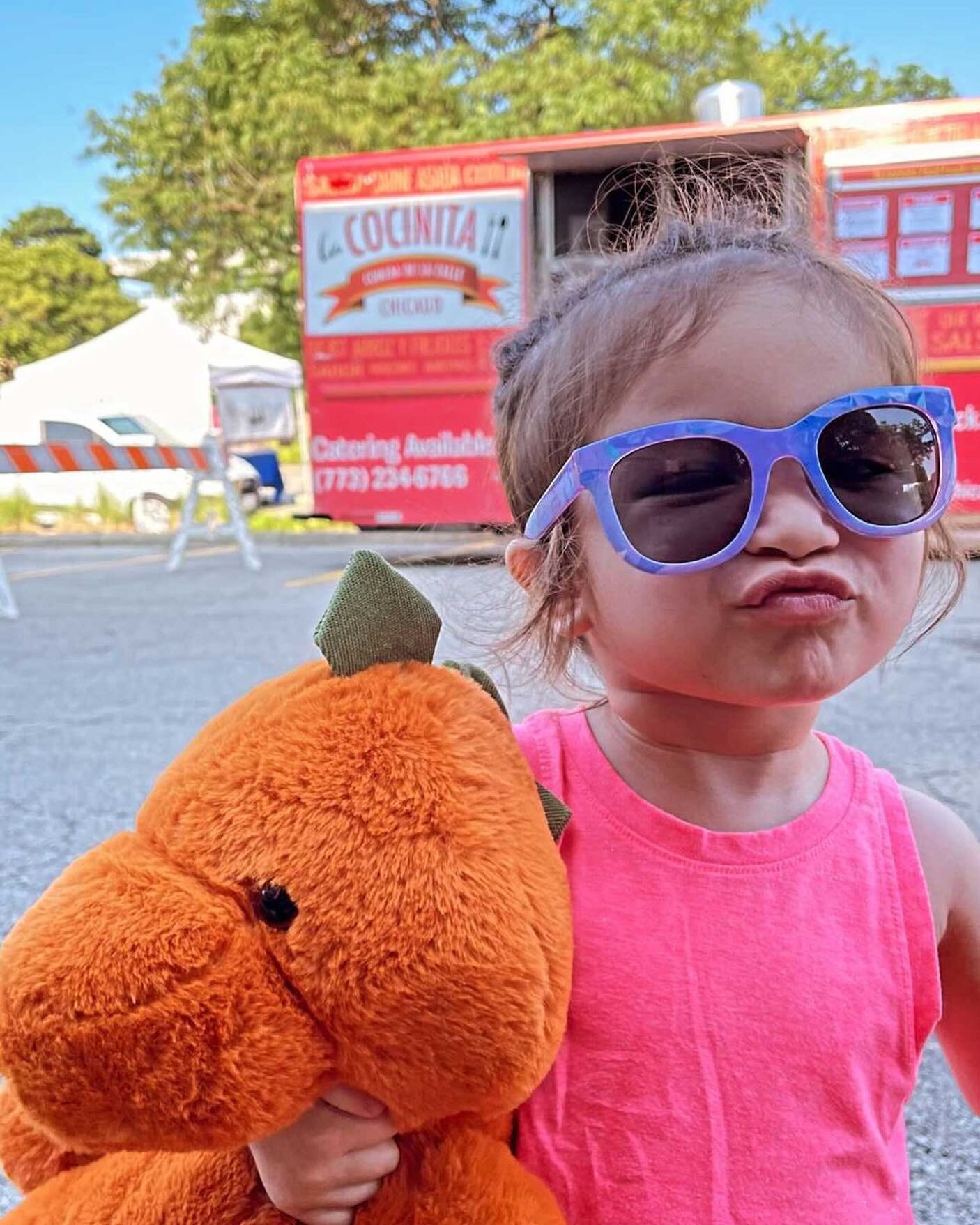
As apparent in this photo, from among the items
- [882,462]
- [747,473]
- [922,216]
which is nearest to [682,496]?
[747,473]

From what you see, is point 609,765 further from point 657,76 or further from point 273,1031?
point 657,76

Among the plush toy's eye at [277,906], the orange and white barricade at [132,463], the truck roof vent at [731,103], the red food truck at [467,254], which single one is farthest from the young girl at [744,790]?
the truck roof vent at [731,103]

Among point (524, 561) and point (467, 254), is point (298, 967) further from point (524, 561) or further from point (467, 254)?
point (467, 254)

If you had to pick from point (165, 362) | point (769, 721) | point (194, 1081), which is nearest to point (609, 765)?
point (769, 721)

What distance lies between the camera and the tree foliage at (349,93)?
1324cm

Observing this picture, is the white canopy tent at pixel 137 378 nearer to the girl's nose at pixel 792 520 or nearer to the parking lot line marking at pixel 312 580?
the parking lot line marking at pixel 312 580

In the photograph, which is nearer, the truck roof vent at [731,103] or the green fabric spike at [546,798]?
the green fabric spike at [546,798]

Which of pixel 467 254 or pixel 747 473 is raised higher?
pixel 467 254

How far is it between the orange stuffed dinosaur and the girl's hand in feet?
0.06

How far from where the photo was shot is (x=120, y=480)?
13.3 meters

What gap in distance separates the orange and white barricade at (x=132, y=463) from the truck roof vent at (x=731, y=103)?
13.5ft

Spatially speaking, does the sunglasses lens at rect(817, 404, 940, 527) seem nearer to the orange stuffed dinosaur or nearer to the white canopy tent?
the orange stuffed dinosaur

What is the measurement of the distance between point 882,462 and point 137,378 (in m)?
18.9

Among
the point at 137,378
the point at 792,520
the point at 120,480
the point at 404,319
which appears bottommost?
the point at 120,480
